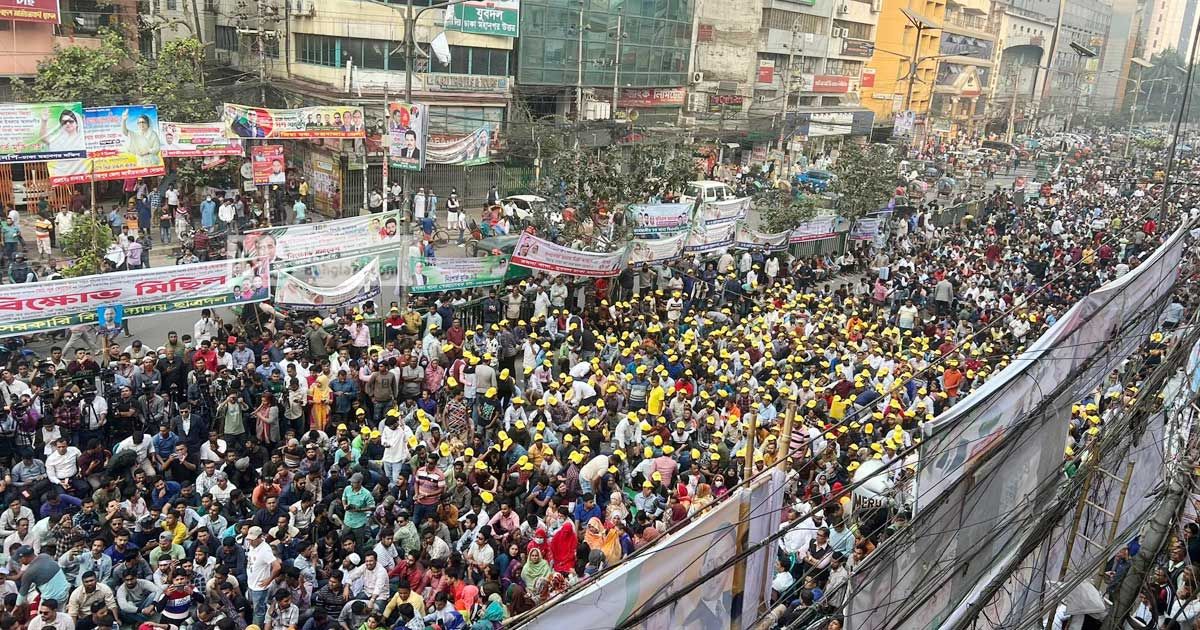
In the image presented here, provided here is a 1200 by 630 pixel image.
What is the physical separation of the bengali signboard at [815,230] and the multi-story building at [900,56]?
33.5 metres

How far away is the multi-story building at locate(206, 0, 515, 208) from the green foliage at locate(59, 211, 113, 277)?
8917 mm

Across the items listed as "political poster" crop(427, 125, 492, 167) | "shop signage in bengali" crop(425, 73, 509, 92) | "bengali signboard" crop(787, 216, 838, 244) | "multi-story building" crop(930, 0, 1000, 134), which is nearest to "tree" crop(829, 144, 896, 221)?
"bengali signboard" crop(787, 216, 838, 244)

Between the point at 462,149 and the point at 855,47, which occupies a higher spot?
the point at 855,47

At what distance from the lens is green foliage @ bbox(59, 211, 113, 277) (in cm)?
1447

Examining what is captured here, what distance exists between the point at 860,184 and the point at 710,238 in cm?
602

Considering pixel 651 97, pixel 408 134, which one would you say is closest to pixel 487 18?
pixel 651 97

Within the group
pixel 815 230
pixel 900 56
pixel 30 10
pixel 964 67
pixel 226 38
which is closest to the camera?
pixel 815 230

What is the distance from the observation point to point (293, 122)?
22.5 m

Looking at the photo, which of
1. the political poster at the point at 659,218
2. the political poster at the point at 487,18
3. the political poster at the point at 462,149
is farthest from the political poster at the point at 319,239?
the political poster at the point at 487,18

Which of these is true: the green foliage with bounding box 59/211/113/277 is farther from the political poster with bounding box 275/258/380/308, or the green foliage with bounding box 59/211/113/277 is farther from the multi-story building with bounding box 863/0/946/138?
the multi-story building with bounding box 863/0/946/138

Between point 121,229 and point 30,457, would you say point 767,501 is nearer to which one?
point 30,457

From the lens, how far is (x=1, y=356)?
1212cm

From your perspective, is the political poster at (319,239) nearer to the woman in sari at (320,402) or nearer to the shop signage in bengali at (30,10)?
the woman in sari at (320,402)

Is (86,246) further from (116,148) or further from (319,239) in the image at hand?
(319,239)
